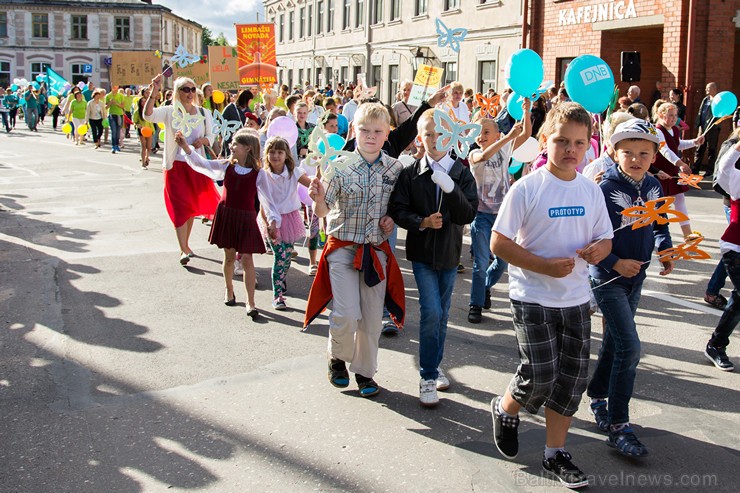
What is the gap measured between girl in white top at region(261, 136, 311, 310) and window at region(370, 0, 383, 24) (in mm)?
30268

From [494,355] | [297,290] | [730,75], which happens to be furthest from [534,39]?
[494,355]

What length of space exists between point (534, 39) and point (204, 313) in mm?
19188

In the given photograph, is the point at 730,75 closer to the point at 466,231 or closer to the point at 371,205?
the point at 466,231

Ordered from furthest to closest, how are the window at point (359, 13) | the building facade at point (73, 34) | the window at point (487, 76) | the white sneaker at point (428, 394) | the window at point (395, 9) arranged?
the building facade at point (73, 34) → the window at point (359, 13) → the window at point (395, 9) → the window at point (487, 76) → the white sneaker at point (428, 394)

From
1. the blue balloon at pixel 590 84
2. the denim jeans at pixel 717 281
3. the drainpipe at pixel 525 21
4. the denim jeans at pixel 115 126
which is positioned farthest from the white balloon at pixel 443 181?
the denim jeans at pixel 115 126

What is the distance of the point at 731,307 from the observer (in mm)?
5488

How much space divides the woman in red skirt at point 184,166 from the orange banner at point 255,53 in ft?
29.8

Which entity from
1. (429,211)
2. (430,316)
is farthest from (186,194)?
(430,316)

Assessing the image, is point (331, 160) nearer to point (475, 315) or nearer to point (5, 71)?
point (475, 315)

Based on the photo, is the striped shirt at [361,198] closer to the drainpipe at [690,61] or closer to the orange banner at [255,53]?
the orange banner at [255,53]

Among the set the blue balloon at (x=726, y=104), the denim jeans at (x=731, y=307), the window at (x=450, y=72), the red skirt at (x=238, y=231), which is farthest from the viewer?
the window at (x=450, y=72)

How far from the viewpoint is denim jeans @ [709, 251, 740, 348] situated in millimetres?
5422

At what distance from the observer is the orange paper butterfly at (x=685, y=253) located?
4.16 metres

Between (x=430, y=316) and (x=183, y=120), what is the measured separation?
4.70 meters
